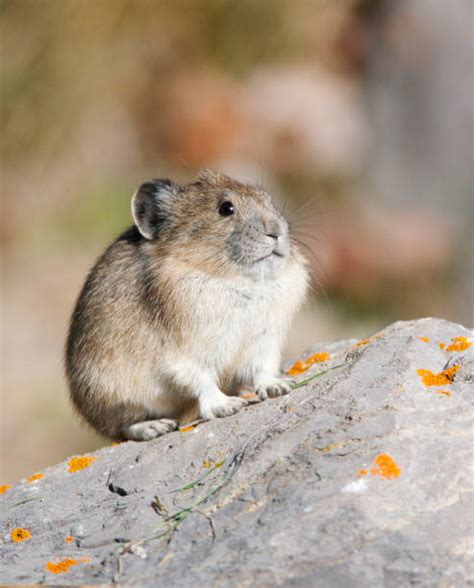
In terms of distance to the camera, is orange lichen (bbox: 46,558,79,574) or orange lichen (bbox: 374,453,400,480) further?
orange lichen (bbox: 46,558,79,574)

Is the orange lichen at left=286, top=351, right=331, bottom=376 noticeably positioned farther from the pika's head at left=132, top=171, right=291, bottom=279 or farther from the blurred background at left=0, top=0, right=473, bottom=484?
the blurred background at left=0, top=0, right=473, bottom=484

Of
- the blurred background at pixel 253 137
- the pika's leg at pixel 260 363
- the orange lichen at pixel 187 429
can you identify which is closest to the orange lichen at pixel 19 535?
the orange lichen at pixel 187 429

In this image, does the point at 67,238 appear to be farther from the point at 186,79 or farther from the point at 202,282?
the point at 202,282

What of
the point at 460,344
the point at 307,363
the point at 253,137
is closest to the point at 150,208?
the point at 307,363

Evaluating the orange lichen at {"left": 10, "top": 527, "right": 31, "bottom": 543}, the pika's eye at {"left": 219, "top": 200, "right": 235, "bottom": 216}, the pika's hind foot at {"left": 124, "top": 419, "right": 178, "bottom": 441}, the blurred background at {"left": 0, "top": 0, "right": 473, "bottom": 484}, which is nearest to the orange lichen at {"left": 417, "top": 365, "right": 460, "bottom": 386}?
the pika's hind foot at {"left": 124, "top": 419, "right": 178, "bottom": 441}

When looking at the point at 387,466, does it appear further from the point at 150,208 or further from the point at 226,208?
the point at 150,208

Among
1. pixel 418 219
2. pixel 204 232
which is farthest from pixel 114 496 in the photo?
pixel 418 219
